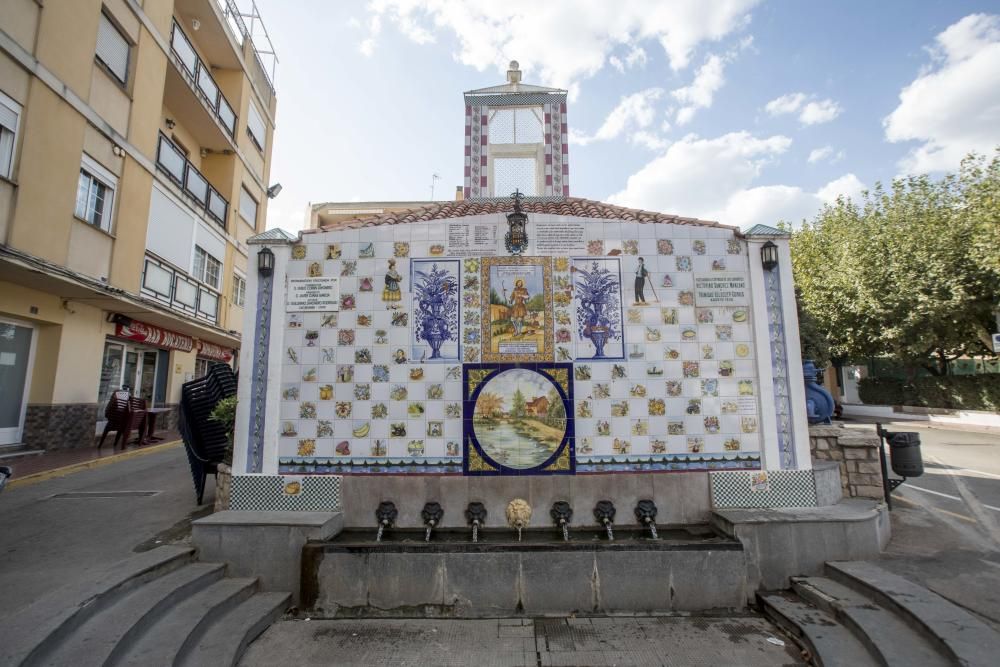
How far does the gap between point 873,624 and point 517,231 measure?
16.0 ft

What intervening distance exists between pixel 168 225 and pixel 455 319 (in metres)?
11.6

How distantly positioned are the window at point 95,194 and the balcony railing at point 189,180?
201 centimetres

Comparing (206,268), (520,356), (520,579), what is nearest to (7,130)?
(206,268)

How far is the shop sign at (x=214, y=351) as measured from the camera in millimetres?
15084

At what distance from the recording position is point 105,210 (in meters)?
10.2

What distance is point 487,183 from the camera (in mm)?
8172

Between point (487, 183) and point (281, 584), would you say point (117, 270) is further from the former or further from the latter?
point (281, 584)

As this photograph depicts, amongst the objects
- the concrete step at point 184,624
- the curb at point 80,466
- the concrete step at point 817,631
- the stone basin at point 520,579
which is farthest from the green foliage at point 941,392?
the curb at point 80,466

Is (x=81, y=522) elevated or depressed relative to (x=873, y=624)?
elevated

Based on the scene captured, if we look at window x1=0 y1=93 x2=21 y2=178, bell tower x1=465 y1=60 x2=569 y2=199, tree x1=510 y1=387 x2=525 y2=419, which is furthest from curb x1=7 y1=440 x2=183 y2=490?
bell tower x1=465 y1=60 x2=569 y2=199

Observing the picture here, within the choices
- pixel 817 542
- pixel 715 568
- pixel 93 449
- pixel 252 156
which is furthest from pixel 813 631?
pixel 252 156

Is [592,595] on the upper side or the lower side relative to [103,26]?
lower

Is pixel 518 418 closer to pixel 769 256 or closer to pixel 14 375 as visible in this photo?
pixel 769 256

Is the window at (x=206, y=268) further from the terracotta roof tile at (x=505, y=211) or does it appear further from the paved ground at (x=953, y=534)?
the paved ground at (x=953, y=534)
